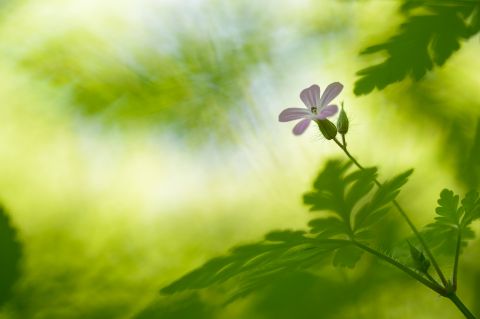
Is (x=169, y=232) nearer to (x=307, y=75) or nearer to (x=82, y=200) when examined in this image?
(x=82, y=200)

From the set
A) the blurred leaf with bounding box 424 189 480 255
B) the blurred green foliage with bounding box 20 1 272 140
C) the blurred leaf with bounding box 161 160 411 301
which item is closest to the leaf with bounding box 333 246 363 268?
the blurred leaf with bounding box 161 160 411 301

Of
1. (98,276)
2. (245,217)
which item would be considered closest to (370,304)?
(245,217)

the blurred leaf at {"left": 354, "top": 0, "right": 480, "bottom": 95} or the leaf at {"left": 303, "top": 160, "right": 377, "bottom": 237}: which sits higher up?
the blurred leaf at {"left": 354, "top": 0, "right": 480, "bottom": 95}

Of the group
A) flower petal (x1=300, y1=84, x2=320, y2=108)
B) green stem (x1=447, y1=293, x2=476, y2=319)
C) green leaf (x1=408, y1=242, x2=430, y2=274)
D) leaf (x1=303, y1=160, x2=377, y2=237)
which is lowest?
green stem (x1=447, y1=293, x2=476, y2=319)

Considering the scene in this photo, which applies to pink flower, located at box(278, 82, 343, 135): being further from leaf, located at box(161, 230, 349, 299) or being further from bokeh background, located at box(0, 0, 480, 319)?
bokeh background, located at box(0, 0, 480, 319)

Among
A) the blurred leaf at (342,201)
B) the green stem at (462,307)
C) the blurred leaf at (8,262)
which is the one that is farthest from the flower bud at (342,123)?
the blurred leaf at (8,262)
